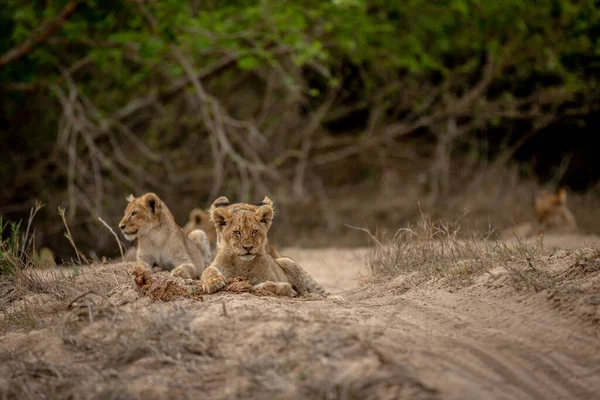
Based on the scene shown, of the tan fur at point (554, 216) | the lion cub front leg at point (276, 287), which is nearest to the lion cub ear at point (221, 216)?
the lion cub front leg at point (276, 287)

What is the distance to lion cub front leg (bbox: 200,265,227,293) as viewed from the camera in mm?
6191

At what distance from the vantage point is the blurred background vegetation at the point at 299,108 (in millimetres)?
13398

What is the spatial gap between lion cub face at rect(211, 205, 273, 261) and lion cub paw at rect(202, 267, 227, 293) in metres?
0.27

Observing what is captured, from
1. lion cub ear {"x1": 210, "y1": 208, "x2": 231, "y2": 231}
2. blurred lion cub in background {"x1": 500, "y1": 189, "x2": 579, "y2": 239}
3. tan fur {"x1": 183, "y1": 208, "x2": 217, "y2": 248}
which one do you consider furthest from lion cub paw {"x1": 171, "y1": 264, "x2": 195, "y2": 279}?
blurred lion cub in background {"x1": 500, "y1": 189, "x2": 579, "y2": 239}

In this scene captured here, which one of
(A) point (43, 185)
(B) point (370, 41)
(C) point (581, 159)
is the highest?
(B) point (370, 41)

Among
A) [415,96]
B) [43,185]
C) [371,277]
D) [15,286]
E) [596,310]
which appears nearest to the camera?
[596,310]

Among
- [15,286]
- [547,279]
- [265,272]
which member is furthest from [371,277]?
[15,286]

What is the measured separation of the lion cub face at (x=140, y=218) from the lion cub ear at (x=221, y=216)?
1.57 m

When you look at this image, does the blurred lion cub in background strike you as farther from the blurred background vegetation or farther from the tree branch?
the tree branch

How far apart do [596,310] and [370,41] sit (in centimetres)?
1160

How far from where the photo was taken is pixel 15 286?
6.67 metres

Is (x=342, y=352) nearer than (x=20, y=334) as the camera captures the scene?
Yes

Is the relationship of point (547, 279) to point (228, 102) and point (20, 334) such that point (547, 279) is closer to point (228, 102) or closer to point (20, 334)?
point (20, 334)

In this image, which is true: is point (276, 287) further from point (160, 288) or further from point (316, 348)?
point (316, 348)
